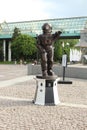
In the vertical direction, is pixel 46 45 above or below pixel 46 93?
above

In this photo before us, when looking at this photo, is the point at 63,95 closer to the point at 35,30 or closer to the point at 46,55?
the point at 46,55

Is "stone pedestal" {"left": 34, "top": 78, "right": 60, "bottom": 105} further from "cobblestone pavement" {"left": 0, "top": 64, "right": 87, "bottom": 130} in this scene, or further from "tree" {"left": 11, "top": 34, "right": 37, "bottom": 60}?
"tree" {"left": 11, "top": 34, "right": 37, "bottom": 60}

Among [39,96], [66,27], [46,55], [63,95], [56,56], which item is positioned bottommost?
[56,56]

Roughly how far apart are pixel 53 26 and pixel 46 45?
67.4m

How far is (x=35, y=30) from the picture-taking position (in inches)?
3324

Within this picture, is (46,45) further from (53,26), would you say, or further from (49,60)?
(53,26)

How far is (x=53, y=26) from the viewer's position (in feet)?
257

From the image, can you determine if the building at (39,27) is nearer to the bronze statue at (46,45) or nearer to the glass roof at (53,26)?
the glass roof at (53,26)

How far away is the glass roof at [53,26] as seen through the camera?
76.9 m

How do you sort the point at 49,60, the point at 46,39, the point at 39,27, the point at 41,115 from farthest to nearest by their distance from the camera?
the point at 39,27
the point at 49,60
the point at 46,39
the point at 41,115

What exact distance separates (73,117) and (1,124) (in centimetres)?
208

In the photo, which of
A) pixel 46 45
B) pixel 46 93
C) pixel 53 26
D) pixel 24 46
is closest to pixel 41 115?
pixel 46 93

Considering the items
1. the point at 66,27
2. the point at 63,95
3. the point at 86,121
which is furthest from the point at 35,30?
the point at 86,121

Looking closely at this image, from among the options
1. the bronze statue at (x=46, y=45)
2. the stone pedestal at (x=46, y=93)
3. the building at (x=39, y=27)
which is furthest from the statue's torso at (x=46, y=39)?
the building at (x=39, y=27)
